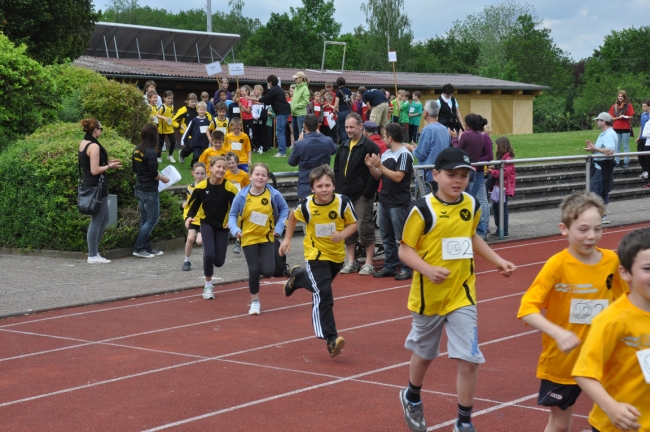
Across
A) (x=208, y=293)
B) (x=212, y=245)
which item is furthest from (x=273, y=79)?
(x=208, y=293)

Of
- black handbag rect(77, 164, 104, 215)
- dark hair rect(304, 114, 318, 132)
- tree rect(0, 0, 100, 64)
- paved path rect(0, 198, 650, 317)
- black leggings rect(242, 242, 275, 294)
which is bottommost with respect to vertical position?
paved path rect(0, 198, 650, 317)

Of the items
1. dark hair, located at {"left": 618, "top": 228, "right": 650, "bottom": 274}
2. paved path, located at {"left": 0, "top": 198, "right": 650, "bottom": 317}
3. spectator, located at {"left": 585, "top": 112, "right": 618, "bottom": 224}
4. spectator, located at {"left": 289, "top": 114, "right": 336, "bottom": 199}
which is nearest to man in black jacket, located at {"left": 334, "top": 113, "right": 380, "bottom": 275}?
spectator, located at {"left": 289, "top": 114, "right": 336, "bottom": 199}

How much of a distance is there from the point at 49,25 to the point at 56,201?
882 centimetres

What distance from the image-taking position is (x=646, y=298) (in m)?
3.75

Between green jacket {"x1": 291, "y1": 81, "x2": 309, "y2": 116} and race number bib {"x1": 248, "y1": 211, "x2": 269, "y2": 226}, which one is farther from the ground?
green jacket {"x1": 291, "y1": 81, "x2": 309, "y2": 116}

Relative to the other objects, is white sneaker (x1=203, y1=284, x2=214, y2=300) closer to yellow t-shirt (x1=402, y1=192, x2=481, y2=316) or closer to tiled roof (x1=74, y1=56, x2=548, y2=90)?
yellow t-shirt (x1=402, y1=192, x2=481, y2=316)

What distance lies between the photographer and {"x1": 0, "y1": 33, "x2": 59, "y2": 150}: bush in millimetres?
18953

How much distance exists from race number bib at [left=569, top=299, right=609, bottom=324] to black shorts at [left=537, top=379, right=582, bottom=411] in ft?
1.22

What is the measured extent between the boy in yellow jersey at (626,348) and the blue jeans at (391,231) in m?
8.95

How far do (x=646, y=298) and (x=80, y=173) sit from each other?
12.3m

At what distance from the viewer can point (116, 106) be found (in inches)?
795

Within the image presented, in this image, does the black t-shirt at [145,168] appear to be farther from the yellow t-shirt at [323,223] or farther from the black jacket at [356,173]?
the yellow t-shirt at [323,223]

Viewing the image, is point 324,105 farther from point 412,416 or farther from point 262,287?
point 412,416

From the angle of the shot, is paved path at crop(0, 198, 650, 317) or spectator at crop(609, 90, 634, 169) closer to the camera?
paved path at crop(0, 198, 650, 317)
